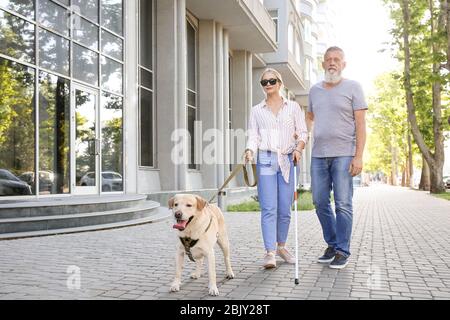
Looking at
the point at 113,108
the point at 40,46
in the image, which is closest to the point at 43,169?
the point at 40,46

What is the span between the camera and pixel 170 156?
716 inches

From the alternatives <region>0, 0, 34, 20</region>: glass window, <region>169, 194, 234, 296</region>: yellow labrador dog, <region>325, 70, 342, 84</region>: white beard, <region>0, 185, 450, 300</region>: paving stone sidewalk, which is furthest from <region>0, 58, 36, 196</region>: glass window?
<region>325, 70, 342, 84</region>: white beard

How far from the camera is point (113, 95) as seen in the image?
1532cm

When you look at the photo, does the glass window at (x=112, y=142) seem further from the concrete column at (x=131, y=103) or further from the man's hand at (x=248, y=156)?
the man's hand at (x=248, y=156)

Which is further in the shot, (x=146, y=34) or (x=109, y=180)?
(x=146, y=34)

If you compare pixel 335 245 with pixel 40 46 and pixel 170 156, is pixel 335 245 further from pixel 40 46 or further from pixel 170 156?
pixel 170 156

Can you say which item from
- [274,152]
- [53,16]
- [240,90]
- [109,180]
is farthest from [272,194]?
[240,90]

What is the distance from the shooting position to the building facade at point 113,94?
450 inches

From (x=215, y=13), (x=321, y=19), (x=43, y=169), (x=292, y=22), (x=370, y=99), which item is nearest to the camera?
(x=43, y=169)

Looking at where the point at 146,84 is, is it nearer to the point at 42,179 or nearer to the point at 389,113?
the point at 42,179

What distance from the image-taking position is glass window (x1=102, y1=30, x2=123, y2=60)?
1506 centimetres

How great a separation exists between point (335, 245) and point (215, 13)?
17.8 metres

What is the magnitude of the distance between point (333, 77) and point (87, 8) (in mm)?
10268

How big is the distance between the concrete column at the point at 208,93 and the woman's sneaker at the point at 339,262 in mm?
16269
